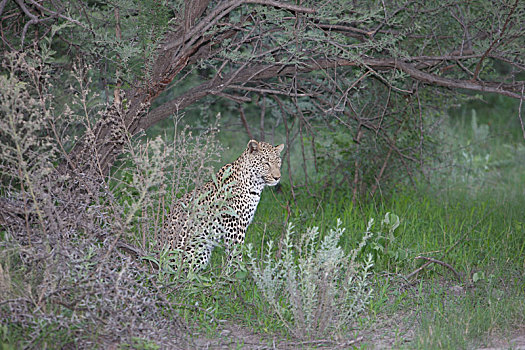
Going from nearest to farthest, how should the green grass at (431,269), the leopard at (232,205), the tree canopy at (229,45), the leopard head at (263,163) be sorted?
the green grass at (431,269) < the tree canopy at (229,45) < the leopard at (232,205) < the leopard head at (263,163)

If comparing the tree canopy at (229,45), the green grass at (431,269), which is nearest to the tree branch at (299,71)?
the tree canopy at (229,45)

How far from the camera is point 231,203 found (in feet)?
19.4

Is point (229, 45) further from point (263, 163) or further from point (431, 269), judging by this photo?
point (431, 269)

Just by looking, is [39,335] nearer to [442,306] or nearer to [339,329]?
[339,329]

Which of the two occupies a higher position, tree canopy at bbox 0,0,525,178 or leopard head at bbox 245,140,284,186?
tree canopy at bbox 0,0,525,178

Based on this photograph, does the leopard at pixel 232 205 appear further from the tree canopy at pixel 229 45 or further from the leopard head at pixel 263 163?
the tree canopy at pixel 229 45

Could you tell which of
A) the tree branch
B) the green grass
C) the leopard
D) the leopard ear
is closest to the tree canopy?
the tree branch

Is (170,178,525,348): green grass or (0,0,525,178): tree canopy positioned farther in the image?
(0,0,525,178): tree canopy

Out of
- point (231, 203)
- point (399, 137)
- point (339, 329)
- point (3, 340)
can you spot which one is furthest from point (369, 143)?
point (3, 340)

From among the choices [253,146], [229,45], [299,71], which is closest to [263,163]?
[253,146]

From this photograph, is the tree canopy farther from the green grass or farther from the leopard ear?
the green grass

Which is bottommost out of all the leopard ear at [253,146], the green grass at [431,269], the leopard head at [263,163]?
the green grass at [431,269]

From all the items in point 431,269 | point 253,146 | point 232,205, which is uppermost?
point 253,146

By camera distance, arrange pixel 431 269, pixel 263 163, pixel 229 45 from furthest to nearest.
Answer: pixel 263 163 < pixel 431 269 < pixel 229 45
